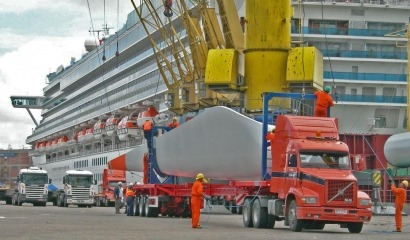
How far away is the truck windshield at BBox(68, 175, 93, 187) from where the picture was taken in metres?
69.6

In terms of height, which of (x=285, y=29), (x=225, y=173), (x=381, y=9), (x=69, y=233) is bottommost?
(x=69, y=233)

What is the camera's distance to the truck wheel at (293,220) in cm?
2731

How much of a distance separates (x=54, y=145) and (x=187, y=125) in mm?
93443

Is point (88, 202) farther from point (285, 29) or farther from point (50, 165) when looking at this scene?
point (50, 165)

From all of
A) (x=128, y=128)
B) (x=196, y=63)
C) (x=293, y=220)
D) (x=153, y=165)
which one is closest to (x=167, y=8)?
(x=196, y=63)

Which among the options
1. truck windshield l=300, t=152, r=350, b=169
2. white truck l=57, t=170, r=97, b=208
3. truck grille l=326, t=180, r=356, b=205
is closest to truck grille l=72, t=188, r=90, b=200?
white truck l=57, t=170, r=97, b=208

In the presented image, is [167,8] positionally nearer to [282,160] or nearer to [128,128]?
[128,128]

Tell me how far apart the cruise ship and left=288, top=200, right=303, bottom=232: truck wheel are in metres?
13.4

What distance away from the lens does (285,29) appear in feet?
130

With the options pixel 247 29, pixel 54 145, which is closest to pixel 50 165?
pixel 54 145

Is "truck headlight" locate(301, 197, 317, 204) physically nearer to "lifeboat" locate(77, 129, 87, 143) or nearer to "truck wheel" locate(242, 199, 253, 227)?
"truck wheel" locate(242, 199, 253, 227)

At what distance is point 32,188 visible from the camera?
6869 centimetres

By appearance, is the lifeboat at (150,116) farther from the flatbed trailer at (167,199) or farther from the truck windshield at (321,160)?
the truck windshield at (321,160)

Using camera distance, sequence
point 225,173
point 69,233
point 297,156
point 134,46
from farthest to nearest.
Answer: point 134,46
point 225,173
point 297,156
point 69,233
